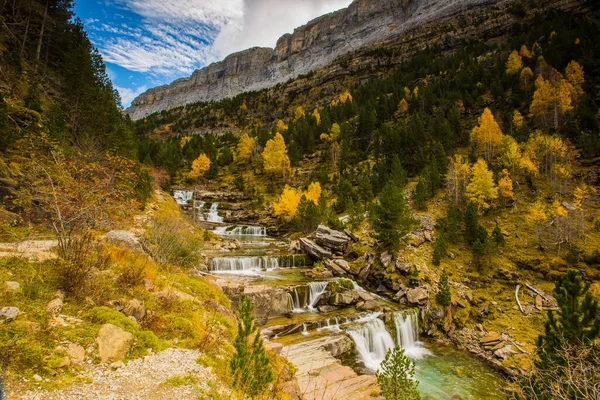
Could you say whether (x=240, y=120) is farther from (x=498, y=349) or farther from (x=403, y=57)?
(x=498, y=349)

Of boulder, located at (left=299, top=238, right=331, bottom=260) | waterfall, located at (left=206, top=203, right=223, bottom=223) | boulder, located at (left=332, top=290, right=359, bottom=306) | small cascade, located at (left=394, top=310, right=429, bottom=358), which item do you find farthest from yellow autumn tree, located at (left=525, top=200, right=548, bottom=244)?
waterfall, located at (left=206, top=203, right=223, bottom=223)

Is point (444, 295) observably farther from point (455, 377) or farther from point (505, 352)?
point (455, 377)

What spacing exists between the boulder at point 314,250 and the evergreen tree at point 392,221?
5766 millimetres

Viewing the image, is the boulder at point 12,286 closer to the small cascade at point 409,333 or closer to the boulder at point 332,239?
the small cascade at point 409,333

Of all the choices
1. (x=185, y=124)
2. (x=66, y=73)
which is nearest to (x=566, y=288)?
(x=66, y=73)

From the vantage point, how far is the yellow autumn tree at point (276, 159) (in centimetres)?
5734

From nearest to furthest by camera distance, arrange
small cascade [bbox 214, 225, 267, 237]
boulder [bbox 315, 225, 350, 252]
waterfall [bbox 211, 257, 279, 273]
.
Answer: waterfall [bbox 211, 257, 279, 273], boulder [bbox 315, 225, 350, 252], small cascade [bbox 214, 225, 267, 237]

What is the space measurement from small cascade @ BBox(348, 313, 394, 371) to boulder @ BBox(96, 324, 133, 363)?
1270 cm

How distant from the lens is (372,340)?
1583 cm

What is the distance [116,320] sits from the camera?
5586mm

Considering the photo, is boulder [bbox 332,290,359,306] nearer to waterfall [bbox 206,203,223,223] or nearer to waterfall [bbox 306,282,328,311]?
waterfall [bbox 306,282,328,311]

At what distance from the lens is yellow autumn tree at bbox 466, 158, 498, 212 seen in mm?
29647

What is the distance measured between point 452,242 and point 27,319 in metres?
30.7

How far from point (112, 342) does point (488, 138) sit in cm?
4992
